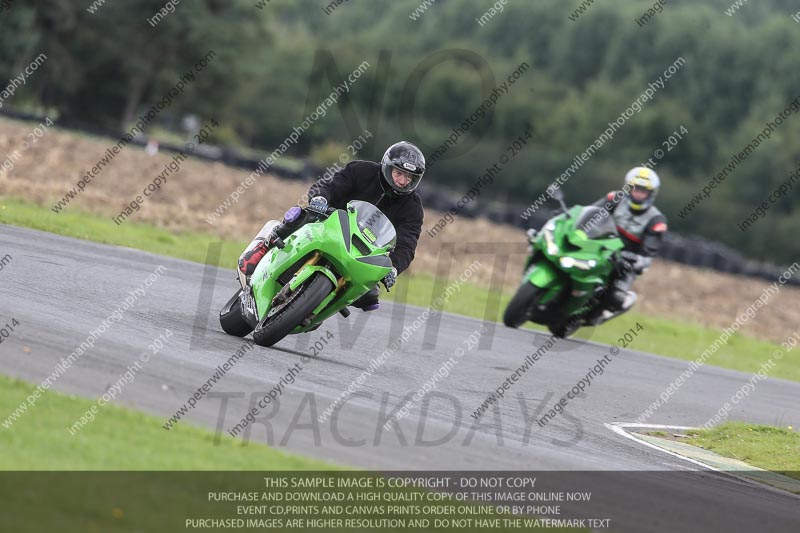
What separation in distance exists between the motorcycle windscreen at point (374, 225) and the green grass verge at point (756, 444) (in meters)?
3.40

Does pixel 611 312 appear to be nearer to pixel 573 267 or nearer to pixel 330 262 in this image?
pixel 573 267

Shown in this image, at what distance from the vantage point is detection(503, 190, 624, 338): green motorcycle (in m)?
15.1

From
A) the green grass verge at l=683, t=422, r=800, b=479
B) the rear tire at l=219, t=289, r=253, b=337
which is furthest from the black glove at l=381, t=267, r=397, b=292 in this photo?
the green grass verge at l=683, t=422, r=800, b=479

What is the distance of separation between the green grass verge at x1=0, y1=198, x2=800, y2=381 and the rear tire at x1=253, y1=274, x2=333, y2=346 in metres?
7.03

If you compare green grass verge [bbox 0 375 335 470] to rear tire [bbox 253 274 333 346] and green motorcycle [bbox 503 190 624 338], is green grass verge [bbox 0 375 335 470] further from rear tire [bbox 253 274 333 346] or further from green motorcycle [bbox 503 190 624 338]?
green motorcycle [bbox 503 190 624 338]

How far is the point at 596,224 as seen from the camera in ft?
50.8

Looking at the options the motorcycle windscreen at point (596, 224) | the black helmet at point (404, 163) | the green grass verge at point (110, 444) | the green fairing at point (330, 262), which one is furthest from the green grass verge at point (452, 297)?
the green grass verge at point (110, 444)

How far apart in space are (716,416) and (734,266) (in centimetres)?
2579

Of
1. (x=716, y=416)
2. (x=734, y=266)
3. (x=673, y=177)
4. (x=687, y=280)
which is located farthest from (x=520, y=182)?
(x=716, y=416)

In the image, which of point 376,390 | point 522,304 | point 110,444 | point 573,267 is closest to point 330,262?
point 376,390

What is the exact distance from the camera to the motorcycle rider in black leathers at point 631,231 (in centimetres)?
1559

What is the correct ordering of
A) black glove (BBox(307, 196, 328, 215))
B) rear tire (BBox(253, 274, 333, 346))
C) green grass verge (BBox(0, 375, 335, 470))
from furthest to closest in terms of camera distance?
black glove (BBox(307, 196, 328, 215)) → rear tire (BBox(253, 274, 333, 346)) → green grass verge (BBox(0, 375, 335, 470))

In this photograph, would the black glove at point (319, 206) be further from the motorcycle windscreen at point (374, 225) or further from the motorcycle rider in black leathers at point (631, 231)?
the motorcycle rider in black leathers at point (631, 231)
